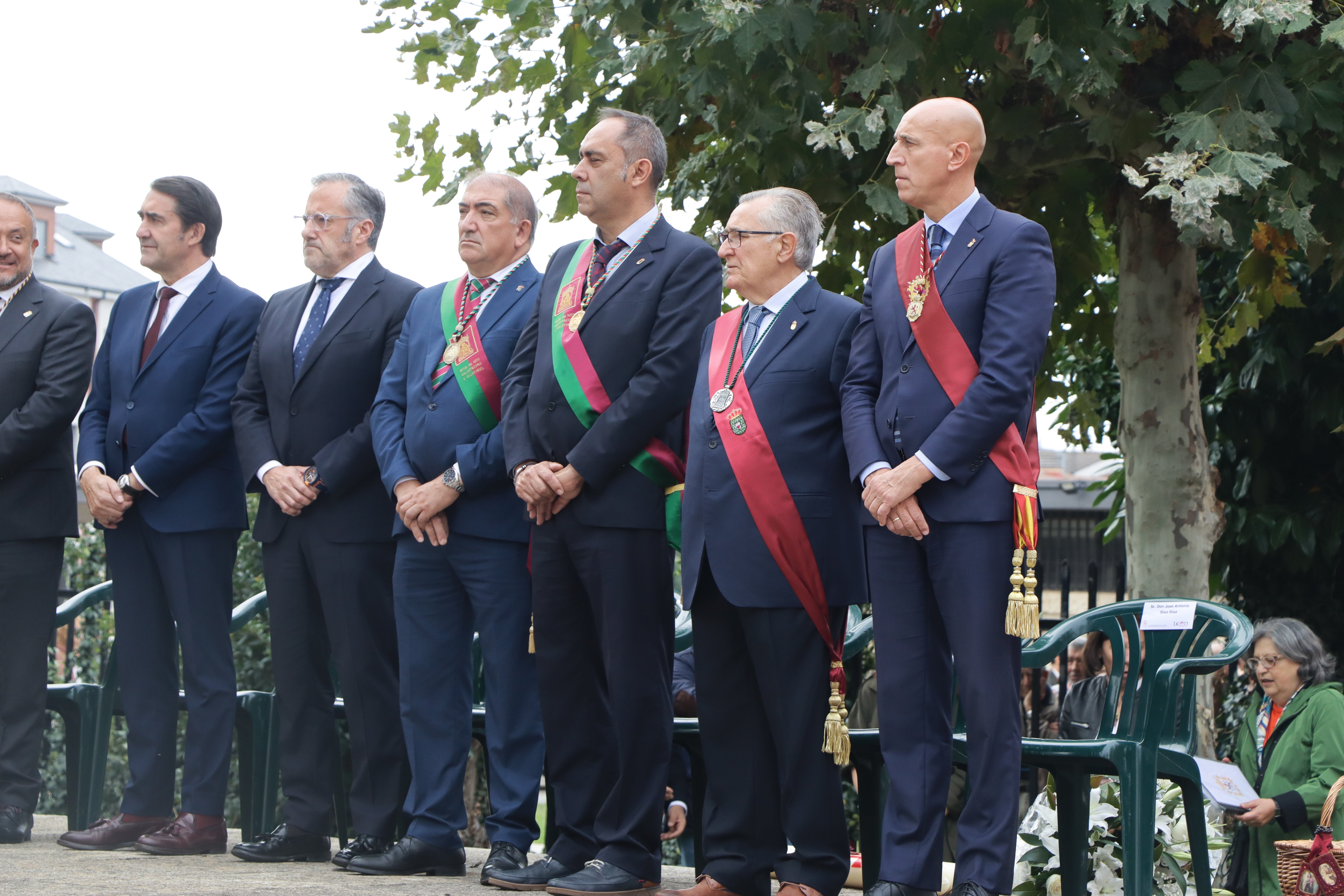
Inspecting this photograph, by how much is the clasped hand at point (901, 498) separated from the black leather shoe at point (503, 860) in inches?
60.1

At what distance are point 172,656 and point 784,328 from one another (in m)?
2.52

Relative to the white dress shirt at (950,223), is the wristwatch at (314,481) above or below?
below

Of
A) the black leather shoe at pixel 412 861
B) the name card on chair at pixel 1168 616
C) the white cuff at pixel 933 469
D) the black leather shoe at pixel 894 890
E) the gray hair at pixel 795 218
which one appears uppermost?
the gray hair at pixel 795 218

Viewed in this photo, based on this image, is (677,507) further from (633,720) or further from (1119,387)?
(1119,387)

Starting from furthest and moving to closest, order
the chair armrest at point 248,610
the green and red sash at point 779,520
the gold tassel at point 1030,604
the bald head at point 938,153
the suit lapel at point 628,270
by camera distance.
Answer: the chair armrest at point 248,610 → the suit lapel at point 628,270 → the green and red sash at point 779,520 → the bald head at point 938,153 → the gold tassel at point 1030,604

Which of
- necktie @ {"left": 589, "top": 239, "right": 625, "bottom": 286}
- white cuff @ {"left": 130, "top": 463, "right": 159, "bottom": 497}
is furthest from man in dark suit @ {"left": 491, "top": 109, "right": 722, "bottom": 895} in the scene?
white cuff @ {"left": 130, "top": 463, "right": 159, "bottom": 497}

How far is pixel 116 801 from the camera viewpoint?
412 inches

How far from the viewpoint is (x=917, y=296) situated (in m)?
3.90

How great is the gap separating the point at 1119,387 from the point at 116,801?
23.5 ft

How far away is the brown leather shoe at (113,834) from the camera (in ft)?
16.7

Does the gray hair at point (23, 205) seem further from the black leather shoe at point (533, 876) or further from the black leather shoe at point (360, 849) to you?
the black leather shoe at point (533, 876)

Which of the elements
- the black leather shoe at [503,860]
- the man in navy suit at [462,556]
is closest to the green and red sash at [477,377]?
the man in navy suit at [462,556]

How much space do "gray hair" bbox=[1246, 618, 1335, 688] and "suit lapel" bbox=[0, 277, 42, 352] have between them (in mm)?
4950

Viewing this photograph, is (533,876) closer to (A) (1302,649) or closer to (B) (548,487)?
(B) (548,487)
